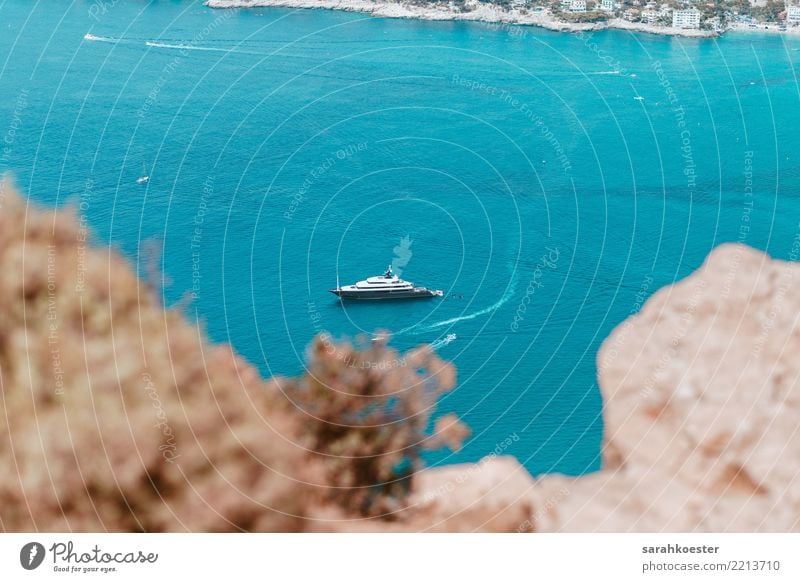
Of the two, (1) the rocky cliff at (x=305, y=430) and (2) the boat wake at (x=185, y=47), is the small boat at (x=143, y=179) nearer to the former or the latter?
(2) the boat wake at (x=185, y=47)

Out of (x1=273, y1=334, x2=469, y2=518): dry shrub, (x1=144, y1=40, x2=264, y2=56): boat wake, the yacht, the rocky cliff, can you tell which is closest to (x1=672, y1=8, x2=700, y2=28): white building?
(x1=144, y1=40, x2=264, y2=56): boat wake

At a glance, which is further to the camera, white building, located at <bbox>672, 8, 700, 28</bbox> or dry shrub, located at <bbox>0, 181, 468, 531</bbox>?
white building, located at <bbox>672, 8, 700, 28</bbox>

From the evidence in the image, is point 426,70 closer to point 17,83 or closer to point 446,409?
point 17,83

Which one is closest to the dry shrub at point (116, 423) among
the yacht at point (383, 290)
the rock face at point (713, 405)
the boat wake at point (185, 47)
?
the rock face at point (713, 405)

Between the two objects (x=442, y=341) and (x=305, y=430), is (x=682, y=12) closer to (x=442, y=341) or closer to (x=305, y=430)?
(x=442, y=341)

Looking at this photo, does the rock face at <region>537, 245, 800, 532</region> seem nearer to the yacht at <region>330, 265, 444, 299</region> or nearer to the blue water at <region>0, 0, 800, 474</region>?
the blue water at <region>0, 0, 800, 474</region>
